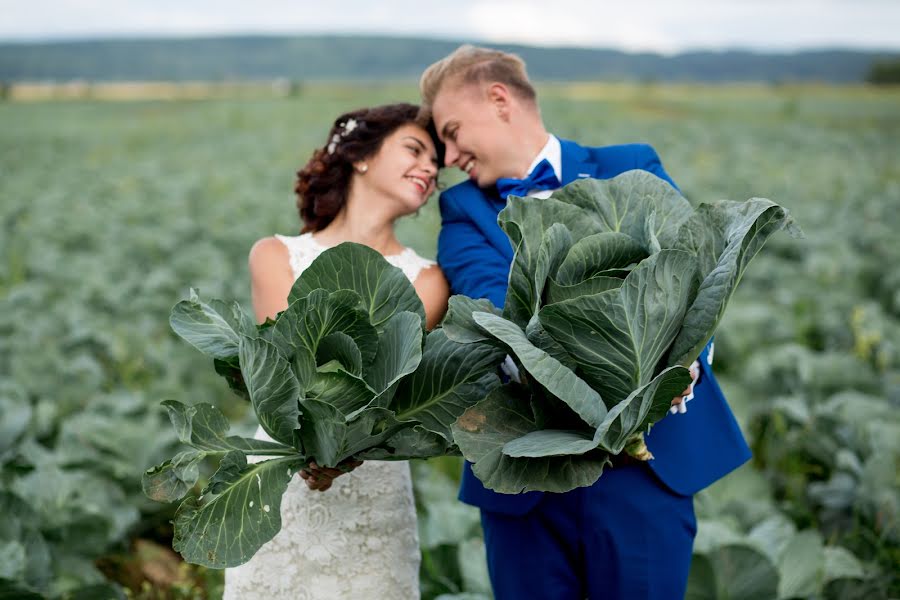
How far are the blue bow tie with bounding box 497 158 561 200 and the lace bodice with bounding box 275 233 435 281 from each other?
15.1 inches

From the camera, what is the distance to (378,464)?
7.46ft

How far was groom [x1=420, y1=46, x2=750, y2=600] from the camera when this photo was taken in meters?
1.88

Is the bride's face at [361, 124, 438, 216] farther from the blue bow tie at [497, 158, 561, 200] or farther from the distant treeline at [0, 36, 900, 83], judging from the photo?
the distant treeline at [0, 36, 900, 83]

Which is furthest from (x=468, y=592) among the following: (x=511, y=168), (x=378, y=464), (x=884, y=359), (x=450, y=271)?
(x=884, y=359)

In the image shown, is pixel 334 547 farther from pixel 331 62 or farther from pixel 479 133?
pixel 331 62

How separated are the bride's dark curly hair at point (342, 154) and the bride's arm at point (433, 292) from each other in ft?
0.97

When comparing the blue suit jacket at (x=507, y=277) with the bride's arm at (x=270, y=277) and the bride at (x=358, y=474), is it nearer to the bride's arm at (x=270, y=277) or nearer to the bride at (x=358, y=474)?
the bride at (x=358, y=474)

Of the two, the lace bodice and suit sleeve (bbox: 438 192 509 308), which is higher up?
suit sleeve (bbox: 438 192 509 308)

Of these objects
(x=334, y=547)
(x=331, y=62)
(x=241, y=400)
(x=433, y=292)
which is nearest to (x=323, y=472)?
(x=334, y=547)

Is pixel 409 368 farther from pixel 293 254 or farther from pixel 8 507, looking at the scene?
pixel 8 507

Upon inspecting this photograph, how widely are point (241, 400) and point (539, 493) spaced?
300 centimetres

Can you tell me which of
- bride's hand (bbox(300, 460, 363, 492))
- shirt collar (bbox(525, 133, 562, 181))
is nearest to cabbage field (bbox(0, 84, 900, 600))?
shirt collar (bbox(525, 133, 562, 181))

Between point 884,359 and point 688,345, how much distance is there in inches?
136

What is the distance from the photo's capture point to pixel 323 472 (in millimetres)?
1729
